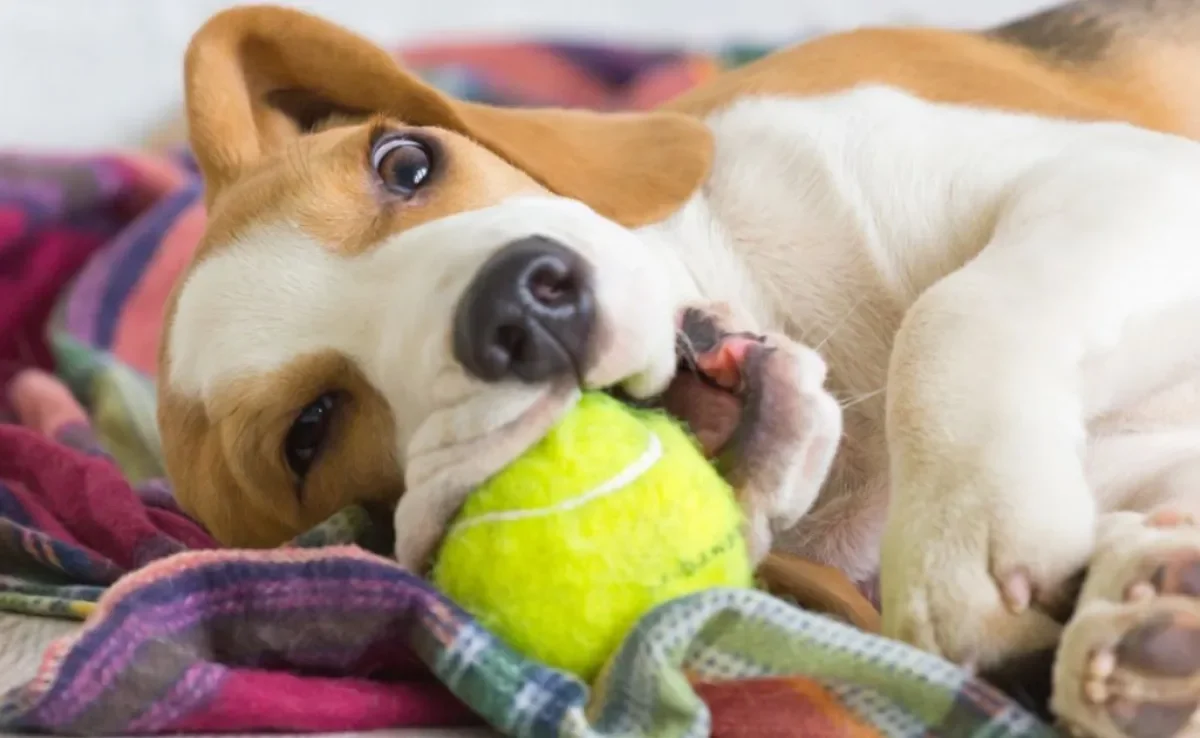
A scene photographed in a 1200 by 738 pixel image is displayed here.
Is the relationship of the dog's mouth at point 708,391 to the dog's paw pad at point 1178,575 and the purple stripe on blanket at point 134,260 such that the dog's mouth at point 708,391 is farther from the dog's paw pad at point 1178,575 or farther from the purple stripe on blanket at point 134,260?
the purple stripe on blanket at point 134,260

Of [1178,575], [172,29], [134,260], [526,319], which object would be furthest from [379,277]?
[172,29]

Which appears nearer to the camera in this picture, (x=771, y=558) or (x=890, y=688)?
(x=890, y=688)

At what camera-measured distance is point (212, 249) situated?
1.17m

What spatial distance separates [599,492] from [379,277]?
325 millimetres

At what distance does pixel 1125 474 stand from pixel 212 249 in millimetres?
830

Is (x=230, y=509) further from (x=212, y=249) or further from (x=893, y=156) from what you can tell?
(x=893, y=156)

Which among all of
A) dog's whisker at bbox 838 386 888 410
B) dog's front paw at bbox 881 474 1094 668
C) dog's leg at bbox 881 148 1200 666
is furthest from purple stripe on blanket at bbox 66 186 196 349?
dog's front paw at bbox 881 474 1094 668

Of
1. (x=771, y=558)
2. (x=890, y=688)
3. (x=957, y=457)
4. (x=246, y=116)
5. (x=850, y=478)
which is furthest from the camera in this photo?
(x=246, y=116)

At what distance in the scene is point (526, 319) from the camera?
2.73 feet

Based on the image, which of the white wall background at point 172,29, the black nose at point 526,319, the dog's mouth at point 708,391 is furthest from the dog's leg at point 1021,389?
the white wall background at point 172,29

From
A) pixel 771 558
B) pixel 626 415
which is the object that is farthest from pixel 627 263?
pixel 771 558

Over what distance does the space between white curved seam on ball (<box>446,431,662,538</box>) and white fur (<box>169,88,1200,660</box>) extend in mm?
55

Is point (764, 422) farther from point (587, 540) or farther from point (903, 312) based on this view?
point (903, 312)

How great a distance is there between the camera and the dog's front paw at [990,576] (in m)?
0.78
